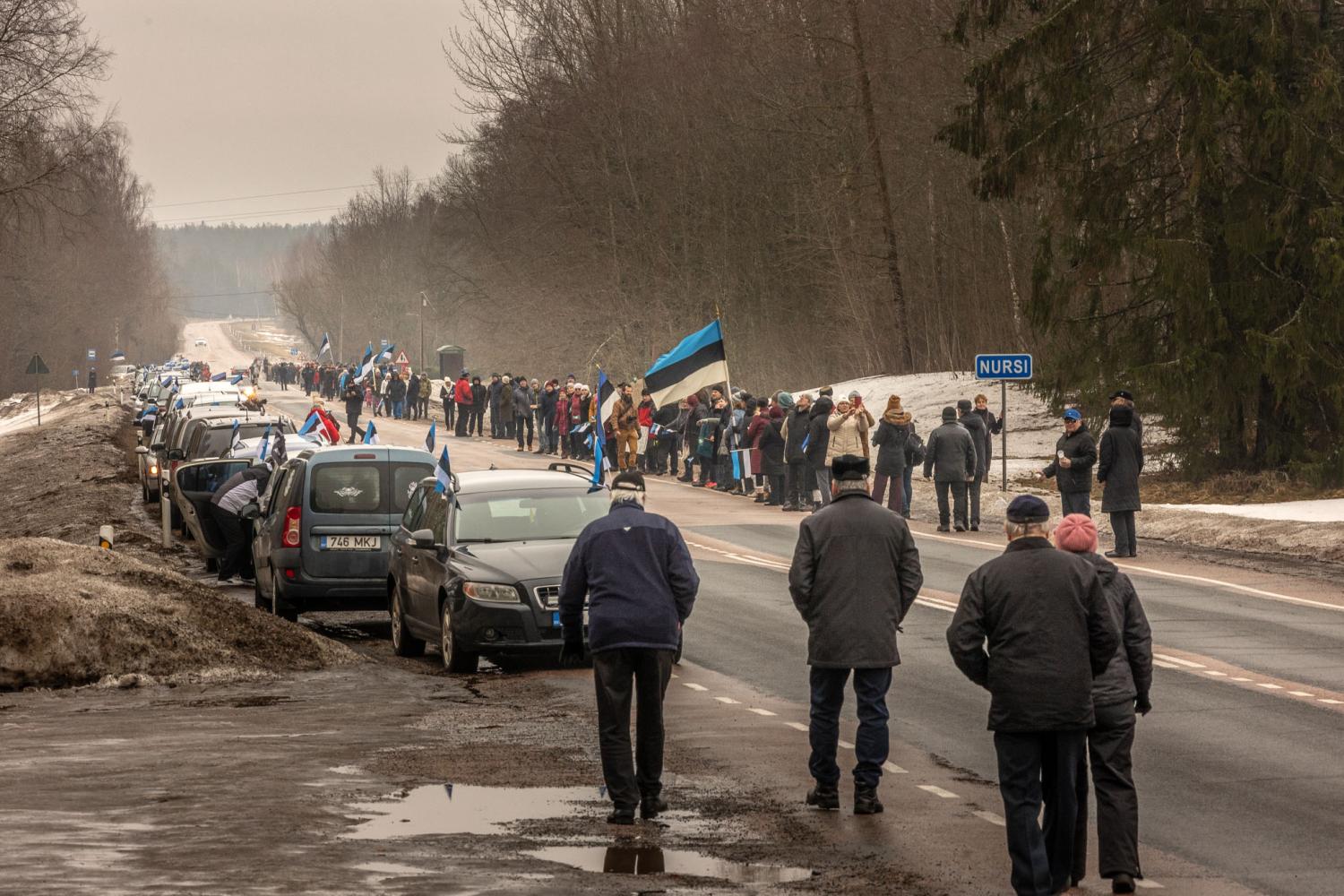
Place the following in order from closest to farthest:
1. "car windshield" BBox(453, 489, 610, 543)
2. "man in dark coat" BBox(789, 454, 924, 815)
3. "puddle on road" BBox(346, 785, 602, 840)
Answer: "puddle on road" BBox(346, 785, 602, 840)
"man in dark coat" BBox(789, 454, 924, 815)
"car windshield" BBox(453, 489, 610, 543)

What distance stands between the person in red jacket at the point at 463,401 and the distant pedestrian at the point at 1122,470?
36388mm

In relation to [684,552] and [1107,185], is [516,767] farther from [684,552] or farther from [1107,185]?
[1107,185]

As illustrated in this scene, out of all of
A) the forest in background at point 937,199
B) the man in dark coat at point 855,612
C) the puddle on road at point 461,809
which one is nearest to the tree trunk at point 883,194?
the forest in background at point 937,199

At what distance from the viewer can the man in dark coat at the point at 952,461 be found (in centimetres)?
2734

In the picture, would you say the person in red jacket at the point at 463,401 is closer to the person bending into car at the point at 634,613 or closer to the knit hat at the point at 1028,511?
the person bending into car at the point at 634,613

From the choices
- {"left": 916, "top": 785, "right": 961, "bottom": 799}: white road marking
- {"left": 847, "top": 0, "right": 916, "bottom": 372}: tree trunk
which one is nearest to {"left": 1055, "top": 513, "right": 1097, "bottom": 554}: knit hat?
Answer: {"left": 916, "top": 785, "right": 961, "bottom": 799}: white road marking

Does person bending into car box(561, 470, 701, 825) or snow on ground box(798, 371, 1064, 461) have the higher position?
snow on ground box(798, 371, 1064, 461)

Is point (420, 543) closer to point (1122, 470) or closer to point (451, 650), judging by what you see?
→ point (451, 650)

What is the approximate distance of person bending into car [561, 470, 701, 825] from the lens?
31.1 feet

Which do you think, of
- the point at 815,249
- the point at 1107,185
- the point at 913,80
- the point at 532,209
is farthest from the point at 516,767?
the point at 532,209

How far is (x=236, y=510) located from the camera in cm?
2153

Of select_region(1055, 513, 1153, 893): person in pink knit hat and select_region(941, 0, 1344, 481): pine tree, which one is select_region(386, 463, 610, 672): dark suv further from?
select_region(941, 0, 1344, 481): pine tree

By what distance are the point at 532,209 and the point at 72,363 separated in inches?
2142

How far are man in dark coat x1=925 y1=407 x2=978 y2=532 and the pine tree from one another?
4.58 metres
